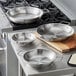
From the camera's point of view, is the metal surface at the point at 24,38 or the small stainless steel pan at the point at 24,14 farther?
the small stainless steel pan at the point at 24,14

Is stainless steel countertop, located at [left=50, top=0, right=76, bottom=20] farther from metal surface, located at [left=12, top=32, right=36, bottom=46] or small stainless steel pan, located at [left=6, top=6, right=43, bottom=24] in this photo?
metal surface, located at [left=12, top=32, right=36, bottom=46]

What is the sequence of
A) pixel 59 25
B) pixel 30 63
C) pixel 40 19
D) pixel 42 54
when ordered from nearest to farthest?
pixel 30 63 → pixel 42 54 → pixel 59 25 → pixel 40 19

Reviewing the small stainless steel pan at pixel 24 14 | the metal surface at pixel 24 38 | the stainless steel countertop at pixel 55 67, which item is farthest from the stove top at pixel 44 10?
the stainless steel countertop at pixel 55 67

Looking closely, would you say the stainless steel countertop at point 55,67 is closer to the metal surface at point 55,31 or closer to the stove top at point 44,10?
the metal surface at point 55,31

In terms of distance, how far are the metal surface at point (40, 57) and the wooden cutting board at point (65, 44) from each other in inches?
2.7

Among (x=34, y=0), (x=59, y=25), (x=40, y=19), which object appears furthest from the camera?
(x=34, y=0)

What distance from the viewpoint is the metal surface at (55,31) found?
1.37 m

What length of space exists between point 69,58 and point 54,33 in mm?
275

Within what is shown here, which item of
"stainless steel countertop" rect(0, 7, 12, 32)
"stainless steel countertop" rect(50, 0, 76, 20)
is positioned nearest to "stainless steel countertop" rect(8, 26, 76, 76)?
"stainless steel countertop" rect(0, 7, 12, 32)

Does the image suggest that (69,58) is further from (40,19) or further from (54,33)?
(40,19)

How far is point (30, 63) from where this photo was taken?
1.14 m

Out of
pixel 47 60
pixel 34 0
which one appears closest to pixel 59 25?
pixel 47 60

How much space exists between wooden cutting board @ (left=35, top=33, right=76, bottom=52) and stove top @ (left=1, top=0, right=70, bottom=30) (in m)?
0.20

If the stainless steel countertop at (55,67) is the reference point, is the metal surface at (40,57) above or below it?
above
